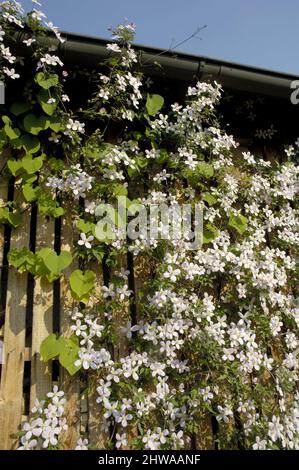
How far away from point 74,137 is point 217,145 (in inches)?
38.7

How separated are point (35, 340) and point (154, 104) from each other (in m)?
1.63

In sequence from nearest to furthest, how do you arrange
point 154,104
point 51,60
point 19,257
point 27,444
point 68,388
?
point 27,444
point 68,388
point 19,257
point 51,60
point 154,104

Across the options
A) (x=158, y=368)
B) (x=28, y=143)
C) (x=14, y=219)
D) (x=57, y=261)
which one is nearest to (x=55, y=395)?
(x=158, y=368)

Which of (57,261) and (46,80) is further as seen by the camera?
(46,80)

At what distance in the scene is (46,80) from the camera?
2.22m

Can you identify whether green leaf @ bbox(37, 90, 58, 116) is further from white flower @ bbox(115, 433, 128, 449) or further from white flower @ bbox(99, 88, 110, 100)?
white flower @ bbox(115, 433, 128, 449)

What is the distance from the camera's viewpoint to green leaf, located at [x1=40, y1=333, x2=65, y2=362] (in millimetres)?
1912

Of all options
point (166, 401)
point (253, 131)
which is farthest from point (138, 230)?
point (253, 131)

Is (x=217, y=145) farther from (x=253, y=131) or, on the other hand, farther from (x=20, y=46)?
(x=20, y=46)

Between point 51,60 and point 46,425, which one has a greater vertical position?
point 51,60

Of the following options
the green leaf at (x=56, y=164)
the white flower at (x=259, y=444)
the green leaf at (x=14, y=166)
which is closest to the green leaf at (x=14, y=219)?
the green leaf at (x=14, y=166)

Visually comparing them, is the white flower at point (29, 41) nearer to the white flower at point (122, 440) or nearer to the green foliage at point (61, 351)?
the green foliage at point (61, 351)

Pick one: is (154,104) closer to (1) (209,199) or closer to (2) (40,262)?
(1) (209,199)

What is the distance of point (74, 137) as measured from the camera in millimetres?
2342
